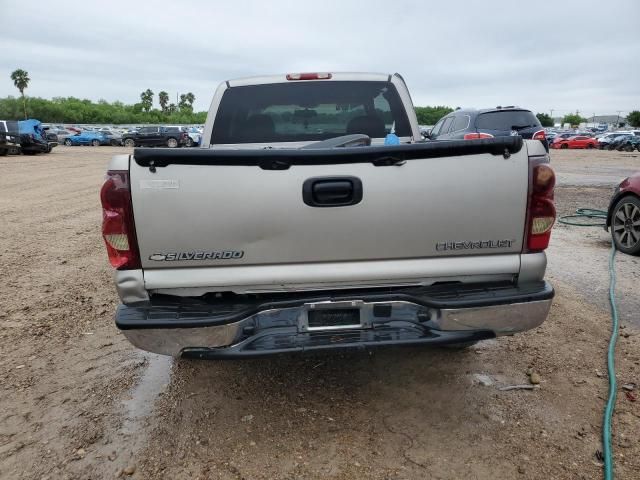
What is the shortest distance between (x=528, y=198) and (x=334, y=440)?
1655 mm

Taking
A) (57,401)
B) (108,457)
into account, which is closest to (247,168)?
(108,457)

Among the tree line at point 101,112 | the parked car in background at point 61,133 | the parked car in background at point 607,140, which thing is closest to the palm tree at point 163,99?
the tree line at point 101,112

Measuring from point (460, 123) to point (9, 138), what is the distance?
23177mm

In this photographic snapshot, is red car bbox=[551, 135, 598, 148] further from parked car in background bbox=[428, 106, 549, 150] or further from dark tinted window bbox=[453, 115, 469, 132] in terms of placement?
dark tinted window bbox=[453, 115, 469, 132]

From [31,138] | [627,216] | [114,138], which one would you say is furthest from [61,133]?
[627,216]

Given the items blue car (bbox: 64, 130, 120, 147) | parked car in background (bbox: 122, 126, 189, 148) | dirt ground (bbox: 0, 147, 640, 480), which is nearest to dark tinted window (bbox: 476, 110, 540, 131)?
dirt ground (bbox: 0, 147, 640, 480)

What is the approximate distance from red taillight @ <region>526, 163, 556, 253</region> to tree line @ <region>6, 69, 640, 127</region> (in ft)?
251

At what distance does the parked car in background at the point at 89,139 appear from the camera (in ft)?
147

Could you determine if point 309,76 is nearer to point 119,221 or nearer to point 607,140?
point 119,221

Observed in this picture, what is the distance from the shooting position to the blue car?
4469cm

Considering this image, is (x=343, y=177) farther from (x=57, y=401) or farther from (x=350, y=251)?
(x=57, y=401)

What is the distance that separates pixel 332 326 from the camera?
2.62 metres

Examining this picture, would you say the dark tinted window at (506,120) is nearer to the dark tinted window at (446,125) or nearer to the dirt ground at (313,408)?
the dark tinted window at (446,125)

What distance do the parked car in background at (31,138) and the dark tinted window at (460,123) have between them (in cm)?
2327
